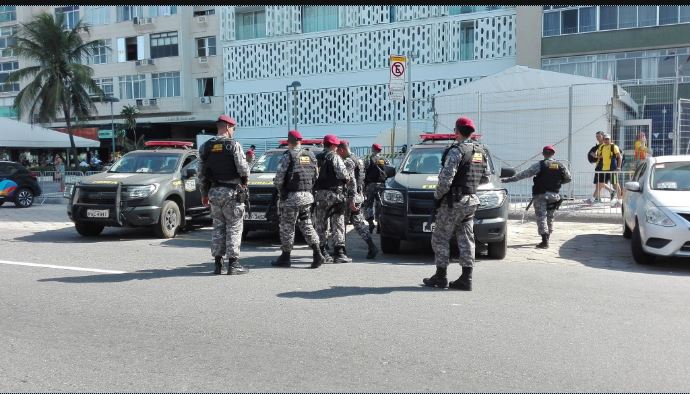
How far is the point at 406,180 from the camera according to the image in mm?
8914

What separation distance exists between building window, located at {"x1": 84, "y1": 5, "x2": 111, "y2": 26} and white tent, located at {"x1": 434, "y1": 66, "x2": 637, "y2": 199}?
3741 centimetres

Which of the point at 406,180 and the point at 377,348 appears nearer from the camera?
the point at 377,348

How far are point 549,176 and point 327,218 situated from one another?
4.07 meters

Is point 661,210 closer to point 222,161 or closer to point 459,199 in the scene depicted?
point 459,199

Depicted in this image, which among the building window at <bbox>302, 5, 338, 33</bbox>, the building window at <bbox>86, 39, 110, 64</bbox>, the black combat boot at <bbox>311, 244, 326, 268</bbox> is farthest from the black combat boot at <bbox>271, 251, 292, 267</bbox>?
the building window at <bbox>86, 39, 110, 64</bbox>

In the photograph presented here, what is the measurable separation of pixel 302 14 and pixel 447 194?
33.0 meters

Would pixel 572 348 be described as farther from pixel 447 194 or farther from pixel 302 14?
pixel 302 14

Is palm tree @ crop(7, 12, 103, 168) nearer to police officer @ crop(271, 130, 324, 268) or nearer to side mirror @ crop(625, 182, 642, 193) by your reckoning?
police officer @ crop(271, 130, 324, 268)

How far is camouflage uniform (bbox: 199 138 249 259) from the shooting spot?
7.16 meters

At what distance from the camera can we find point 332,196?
812 centimetres

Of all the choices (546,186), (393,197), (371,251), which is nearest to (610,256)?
(546,186)

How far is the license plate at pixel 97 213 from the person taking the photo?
408 inches

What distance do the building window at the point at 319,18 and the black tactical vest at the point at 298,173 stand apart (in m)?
30.0

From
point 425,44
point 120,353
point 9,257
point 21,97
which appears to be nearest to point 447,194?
point 120,353
